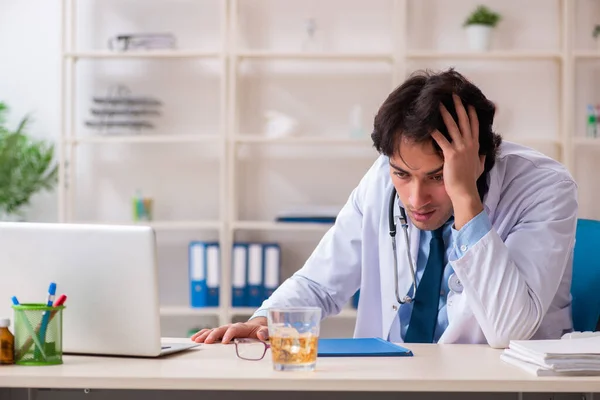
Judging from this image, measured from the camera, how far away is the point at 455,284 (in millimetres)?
1874

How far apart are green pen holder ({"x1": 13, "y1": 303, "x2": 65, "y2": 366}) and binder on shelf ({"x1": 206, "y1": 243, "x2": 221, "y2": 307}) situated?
2.56 metres

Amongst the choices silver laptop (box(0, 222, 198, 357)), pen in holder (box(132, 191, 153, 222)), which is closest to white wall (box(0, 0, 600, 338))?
pen in holder (box(132, 191, 153, 222))

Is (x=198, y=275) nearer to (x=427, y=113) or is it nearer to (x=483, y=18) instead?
(x=483, y=18)

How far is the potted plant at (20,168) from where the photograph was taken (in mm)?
4035

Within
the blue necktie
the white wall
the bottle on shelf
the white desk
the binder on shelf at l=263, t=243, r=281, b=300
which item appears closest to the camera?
the white desk

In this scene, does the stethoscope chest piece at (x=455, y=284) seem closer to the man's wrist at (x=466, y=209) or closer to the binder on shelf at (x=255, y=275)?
the man's wrist at (x=466, y=209)

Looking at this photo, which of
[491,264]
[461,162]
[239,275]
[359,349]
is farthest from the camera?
[239,275]

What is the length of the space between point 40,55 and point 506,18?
2.37 metres

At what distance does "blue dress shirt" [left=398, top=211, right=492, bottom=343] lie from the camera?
1.72 meters

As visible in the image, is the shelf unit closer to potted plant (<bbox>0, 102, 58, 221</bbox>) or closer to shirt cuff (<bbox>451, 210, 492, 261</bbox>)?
potted plant (<bbox>0, 102, 58, 221</bbox>)

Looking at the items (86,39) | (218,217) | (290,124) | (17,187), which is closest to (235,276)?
(218,217)

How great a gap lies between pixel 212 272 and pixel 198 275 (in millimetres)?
67

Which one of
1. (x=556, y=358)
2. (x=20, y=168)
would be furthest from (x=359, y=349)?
(x=20, y=168)

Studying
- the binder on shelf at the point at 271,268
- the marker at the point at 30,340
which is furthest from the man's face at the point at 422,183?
the binder on shelf at the point at 271,268
